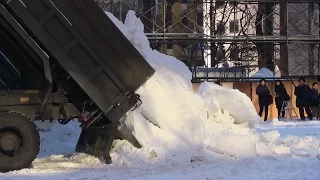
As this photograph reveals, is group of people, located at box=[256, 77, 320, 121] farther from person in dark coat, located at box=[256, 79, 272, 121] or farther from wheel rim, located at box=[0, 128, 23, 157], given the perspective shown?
wheel rim, located at box=[0, 128, 23, 157]

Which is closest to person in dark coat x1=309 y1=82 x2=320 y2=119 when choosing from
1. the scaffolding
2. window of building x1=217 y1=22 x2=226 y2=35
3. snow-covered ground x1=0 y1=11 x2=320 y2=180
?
the scaffolding

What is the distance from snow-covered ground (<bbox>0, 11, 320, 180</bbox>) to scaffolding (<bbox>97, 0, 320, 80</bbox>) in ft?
47.3

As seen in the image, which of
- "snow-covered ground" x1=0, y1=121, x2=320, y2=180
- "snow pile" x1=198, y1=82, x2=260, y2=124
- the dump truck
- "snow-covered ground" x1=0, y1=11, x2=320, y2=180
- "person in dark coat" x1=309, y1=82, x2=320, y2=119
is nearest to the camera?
"snow-covered ground" x1=0, y1=121, x2=320, y2=180

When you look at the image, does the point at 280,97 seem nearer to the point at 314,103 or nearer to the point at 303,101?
the point at 303,101

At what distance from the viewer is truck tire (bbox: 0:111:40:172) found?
913 centimetres

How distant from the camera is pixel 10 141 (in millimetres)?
9211

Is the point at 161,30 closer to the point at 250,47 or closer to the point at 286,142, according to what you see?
the point at 250,47

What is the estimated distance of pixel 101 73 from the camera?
30.9 ft

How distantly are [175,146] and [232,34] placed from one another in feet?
72.8

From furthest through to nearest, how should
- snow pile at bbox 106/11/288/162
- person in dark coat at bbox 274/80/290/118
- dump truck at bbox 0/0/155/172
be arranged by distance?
1. person in dark coat at bbox 274/80/290/118
2. snow pile at bbox 106/11/288/162
3. dump truck at bbox 0/0/155/172

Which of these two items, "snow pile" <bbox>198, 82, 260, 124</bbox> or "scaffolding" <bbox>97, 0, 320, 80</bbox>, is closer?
"snow pile" <bbox>198, 82, 260, 124</bbox>

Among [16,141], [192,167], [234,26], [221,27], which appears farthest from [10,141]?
[221,27]

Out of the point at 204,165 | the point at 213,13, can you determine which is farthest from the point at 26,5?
the point at 213,13

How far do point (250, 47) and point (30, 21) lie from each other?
22.8m
